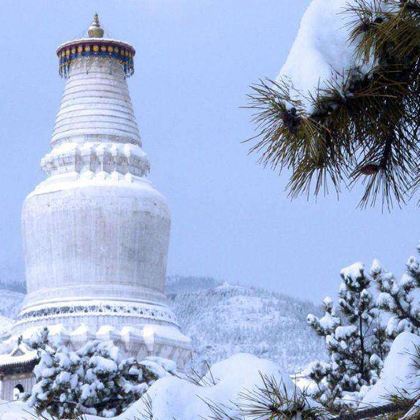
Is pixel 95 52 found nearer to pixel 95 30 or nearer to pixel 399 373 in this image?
pixel 95 30

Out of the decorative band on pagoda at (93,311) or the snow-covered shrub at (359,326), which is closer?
the snow-covered shrub at (359,326)

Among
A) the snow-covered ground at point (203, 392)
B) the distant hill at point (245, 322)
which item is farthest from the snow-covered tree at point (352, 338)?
the distant hill at point (245, 322)

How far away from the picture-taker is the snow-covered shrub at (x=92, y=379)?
15688 mm

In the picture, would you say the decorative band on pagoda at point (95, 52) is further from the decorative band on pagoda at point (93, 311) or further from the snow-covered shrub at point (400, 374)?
the snow-covered shrub at point (400, 374)

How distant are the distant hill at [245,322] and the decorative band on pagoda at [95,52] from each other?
75.2m

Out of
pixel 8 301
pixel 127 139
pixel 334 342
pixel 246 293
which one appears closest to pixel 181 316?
pixel 246 293

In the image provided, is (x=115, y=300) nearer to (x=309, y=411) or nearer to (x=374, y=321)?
(x=374, y=321)

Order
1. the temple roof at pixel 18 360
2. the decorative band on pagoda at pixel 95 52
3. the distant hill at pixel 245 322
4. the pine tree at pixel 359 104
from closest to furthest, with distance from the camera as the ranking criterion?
1. the pine tree at pixel 359 104
2. the temple roof at pixel 18 360
3. the decorative band on pagoda at pixel 95 52
4. the distant hill at pixel 245 322

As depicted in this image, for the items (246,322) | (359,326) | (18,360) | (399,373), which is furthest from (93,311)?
(246,322)

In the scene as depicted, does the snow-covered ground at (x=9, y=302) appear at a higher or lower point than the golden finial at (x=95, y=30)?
higher

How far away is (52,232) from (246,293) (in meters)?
108

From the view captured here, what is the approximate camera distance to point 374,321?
18875 millimetres

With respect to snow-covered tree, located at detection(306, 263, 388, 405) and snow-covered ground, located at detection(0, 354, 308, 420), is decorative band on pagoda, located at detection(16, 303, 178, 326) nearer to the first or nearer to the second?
snow-covered tree, located at detection(306, 263, 388, 405)

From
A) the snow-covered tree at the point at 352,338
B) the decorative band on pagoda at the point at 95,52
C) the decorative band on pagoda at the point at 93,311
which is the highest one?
the decorative band on pagoda at the point at 95,52
